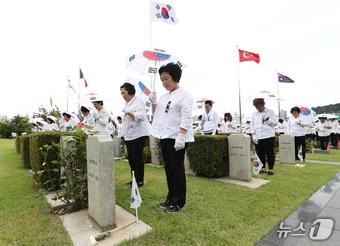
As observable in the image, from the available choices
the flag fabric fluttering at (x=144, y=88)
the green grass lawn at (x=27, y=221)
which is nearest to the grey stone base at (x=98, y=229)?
the green grass lawn at (x=27, y=221)

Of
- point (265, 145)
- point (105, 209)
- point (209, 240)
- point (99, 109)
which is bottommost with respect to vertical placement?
point (209, 240)

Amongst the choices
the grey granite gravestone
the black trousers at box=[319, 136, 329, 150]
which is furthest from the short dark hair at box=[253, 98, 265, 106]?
the black trousers at box=[319, 136, 329, 150]

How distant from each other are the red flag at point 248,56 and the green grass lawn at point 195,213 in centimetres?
465

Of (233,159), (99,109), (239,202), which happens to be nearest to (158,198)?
(239,202)

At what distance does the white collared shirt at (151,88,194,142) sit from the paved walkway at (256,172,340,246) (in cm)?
163

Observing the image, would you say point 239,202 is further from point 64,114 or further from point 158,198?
point 64,114

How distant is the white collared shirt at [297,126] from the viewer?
908 centimetres

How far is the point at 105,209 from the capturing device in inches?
120

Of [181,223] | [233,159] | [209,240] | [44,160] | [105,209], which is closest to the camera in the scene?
[209,240]

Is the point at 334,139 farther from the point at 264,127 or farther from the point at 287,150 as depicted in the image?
the point at 264,127

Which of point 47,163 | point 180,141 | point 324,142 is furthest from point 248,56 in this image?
point 324,142

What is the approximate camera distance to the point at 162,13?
6863 millimetres

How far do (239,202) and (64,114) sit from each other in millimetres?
7296

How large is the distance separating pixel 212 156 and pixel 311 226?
283cm
